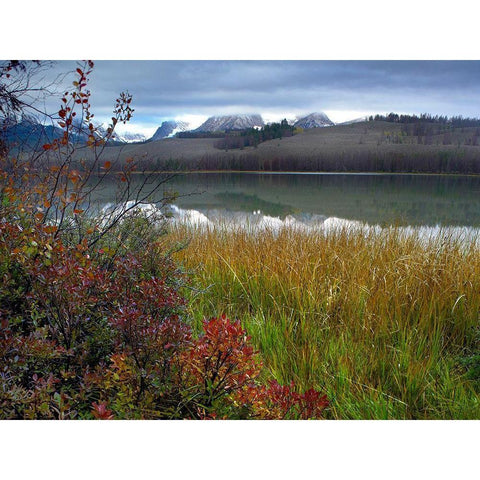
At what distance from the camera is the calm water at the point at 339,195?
355 centimetres

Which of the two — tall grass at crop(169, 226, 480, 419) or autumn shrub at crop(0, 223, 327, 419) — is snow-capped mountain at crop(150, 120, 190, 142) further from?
autumn shrub at crop(0, 223, 327, 419)

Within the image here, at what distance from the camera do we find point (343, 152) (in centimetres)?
369

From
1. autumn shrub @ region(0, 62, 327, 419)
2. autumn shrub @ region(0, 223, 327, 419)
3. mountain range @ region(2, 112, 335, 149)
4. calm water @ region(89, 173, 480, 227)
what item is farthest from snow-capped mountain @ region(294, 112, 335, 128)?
autumn shrub @ region(0, 223, 327, 419)

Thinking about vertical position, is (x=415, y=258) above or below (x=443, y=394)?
above

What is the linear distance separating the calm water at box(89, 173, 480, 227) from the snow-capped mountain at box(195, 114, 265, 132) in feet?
1.50

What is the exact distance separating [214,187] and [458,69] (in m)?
2.01

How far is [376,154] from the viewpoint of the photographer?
3.65m

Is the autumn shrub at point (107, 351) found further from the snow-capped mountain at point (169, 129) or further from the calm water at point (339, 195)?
the calm water at point (339, 195)

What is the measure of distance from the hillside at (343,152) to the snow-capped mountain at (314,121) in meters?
0.13

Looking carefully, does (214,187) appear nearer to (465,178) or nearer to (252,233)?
(252,233)

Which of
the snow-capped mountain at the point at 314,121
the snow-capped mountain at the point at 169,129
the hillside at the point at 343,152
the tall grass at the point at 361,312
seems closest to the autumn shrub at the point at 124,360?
the tall grass at the point at 361,312

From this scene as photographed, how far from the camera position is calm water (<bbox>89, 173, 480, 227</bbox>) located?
3.55 m
